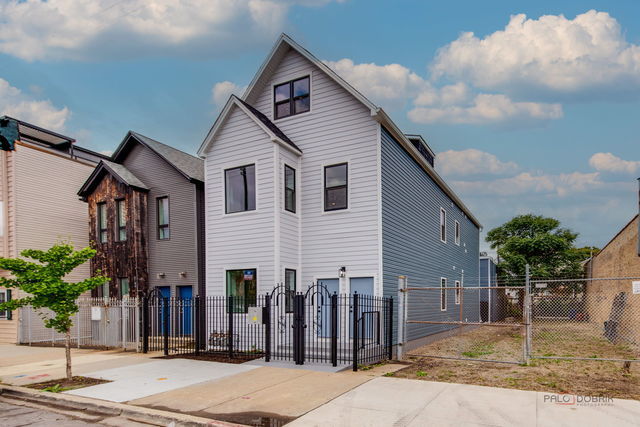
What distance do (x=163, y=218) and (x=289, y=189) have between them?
6.89 m

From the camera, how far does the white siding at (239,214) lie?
569 inches

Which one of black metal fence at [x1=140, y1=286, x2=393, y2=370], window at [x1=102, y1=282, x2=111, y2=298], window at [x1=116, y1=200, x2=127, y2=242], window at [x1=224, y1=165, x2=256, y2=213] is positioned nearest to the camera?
black metal fence at [x1=140, y1=286, x2=393, y2=370]

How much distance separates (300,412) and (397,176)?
990 centimetres

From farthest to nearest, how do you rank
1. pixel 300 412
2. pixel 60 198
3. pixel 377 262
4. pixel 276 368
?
1. pixel 60 198
2. pixel 377 262
3. pixel 276 368
4. pixel 300 412

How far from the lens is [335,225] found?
14.8m

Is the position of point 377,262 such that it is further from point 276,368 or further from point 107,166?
point 107,166

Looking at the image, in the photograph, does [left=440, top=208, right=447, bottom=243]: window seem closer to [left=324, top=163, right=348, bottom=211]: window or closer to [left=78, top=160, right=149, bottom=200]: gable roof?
[left=324, top=163, right=348, bottom=211]: window

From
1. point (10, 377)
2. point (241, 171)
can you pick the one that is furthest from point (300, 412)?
point (241, 171)

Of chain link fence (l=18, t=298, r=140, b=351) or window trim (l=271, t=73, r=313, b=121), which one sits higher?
window trim (l=271, t=73, r=313, b=121)

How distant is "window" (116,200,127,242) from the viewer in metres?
19.5

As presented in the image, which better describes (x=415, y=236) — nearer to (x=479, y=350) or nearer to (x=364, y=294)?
(x=364, y=294)

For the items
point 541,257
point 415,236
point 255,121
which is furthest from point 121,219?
point 541,257

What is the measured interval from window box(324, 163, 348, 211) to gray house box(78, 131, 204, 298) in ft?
19.2

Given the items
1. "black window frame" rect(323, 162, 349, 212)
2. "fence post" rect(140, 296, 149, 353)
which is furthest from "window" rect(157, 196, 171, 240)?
"black window frame" rect(323, 162, 349, 212)
